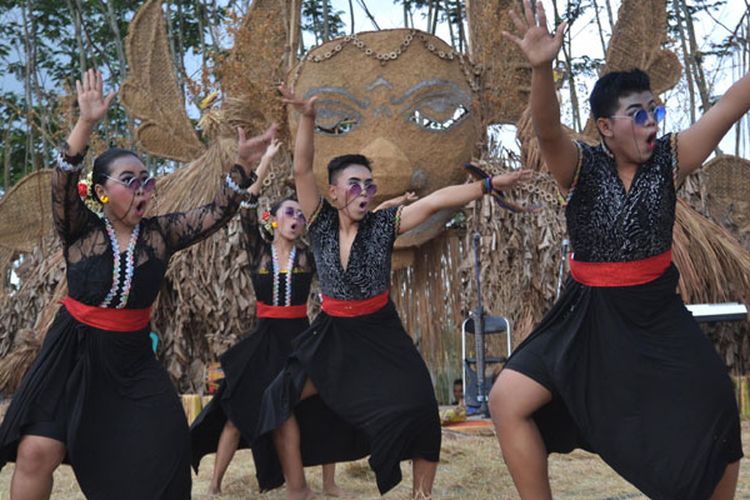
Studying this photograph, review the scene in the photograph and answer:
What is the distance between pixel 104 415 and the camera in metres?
3.34

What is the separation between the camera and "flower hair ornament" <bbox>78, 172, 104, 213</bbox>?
3461mm

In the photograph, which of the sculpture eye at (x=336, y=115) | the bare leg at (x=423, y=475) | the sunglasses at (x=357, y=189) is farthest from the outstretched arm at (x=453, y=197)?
the sculpture eye at (x=336, y=115)

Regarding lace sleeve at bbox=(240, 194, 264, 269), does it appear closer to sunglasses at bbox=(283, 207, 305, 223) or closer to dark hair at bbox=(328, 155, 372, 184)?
sunglasses at bbox=(283, 207, 305, 223)

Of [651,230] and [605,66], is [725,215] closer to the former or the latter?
[605,66]

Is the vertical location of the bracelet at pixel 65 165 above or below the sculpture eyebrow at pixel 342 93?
below

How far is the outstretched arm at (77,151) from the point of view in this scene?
326 centimetres

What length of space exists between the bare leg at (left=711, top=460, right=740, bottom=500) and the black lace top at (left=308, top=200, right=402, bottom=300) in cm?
181

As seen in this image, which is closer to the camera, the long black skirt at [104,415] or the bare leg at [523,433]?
the bare leg at [523,433]

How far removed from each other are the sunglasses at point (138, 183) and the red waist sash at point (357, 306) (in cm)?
111

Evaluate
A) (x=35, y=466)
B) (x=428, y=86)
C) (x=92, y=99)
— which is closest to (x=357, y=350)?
(x=35, y=466)

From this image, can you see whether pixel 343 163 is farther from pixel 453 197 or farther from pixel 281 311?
pixel 281 311

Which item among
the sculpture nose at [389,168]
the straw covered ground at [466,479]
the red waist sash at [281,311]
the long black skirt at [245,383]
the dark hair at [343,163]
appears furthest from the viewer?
the sculpture nose at [389,168]

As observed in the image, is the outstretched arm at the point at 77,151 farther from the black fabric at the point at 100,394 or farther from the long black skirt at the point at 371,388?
the long black skirt at the point at 371,388

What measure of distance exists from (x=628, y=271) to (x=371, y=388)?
4.65 feet
